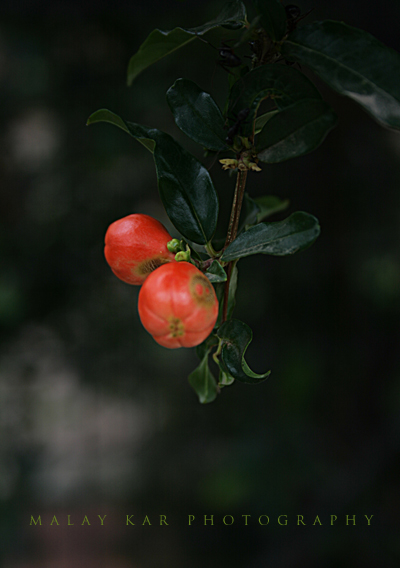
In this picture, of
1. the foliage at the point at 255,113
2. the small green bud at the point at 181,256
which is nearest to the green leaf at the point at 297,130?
the foliage at the point at 255,113

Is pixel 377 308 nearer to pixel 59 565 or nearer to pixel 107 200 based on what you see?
pixel 107 200

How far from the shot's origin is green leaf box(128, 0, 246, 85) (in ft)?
1.02

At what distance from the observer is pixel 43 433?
49.0 inches

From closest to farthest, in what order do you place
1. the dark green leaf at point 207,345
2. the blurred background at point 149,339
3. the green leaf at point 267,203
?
the dark green leaf at point 207,345
the green leaf at point 267,203
the blurred background at point 149,339

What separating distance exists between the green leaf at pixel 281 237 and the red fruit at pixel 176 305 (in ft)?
0.15

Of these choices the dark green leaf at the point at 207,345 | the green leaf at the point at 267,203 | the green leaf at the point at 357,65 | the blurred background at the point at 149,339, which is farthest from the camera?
the blurred background at the point at 149,339

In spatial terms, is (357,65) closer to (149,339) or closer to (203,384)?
(203,384)

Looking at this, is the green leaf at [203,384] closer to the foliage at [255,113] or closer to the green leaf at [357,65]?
the foliage at [255,113]

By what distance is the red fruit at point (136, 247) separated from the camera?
0.38 m

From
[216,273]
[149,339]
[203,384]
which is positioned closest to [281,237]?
[216,273]

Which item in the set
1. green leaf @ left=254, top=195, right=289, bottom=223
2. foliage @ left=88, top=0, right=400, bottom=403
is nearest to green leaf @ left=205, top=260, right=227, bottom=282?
foliage @ left=88, top=0, right=400, bottom=403

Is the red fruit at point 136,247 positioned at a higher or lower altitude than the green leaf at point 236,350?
higher

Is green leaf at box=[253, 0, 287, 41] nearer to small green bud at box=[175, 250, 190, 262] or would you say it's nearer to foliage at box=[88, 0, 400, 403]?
foliage at box=[88, 0, 400, 403]

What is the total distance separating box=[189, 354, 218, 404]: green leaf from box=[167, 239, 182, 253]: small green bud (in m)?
0.20
